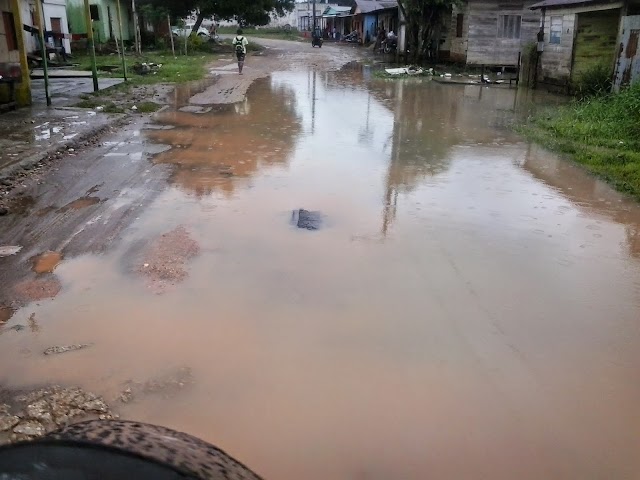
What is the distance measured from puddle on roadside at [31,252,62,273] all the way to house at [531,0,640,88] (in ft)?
51.2

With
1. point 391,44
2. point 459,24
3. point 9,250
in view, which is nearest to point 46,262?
point 9,250

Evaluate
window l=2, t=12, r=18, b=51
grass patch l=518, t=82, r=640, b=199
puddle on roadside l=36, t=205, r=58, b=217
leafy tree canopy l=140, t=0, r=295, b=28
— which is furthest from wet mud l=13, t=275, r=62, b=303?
leafy tree canopy l=140, t=0, r=295, b=28

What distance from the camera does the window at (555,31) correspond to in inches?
759

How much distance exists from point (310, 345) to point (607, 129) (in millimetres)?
9173

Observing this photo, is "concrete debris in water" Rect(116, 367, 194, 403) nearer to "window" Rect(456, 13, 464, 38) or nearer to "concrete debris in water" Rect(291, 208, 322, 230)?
"concrete debris in water" Rect(291, 208, 322, 230)

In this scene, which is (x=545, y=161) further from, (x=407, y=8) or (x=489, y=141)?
(x=407, y=8)

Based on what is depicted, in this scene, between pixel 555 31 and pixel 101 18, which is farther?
pixel 101 18

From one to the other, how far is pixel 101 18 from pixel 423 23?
17.3 meters

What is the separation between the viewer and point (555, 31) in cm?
1958

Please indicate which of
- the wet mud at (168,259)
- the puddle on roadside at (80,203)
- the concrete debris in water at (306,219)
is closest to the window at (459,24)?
the concrete debris in water at (306,219)

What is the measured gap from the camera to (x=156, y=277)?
503 centimetres

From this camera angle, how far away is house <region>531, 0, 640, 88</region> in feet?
56.7

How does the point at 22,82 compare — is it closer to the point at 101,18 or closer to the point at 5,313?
the point at 5,313

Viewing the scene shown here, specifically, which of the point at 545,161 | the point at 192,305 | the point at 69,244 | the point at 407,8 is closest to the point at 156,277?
the point at 192,305
